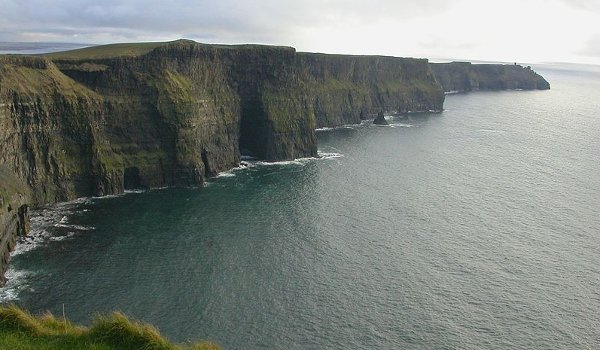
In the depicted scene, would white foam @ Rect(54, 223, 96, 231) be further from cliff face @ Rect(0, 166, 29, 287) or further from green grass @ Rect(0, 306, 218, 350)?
green grass @ Rect(0, 306, 218, 350)

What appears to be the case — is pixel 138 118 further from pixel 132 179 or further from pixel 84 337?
pixel 84 337

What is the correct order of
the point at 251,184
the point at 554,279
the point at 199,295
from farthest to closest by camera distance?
1. the point at 251,184
2. the point at 554,279
3. the point at 199,295

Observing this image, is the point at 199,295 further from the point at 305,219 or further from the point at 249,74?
the point at 249,74

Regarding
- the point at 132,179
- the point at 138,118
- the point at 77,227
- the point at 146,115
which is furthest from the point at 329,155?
the point at 77,227

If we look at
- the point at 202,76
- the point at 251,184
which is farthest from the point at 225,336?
the point at 202,76

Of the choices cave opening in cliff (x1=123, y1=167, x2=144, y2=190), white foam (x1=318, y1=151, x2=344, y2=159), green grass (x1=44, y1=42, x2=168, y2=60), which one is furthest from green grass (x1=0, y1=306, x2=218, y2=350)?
white foam (x1=318, y1=151, x2=344, y2=159)
